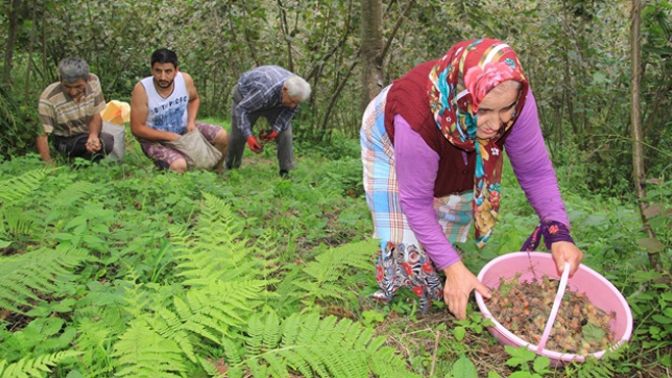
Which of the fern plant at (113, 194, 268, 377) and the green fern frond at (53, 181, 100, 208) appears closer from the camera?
the fern plant at (113, 194, 268, 377)

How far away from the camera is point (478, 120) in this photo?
6.67 feet

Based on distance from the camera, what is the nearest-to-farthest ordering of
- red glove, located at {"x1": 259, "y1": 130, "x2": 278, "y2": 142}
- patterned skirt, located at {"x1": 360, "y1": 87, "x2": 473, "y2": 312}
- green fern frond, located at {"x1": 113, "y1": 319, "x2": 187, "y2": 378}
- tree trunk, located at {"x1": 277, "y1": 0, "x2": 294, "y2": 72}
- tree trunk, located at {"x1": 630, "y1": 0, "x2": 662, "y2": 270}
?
1. green fern frond, located at {"x1": 113, "y1": 319, "x2": 187, "y2": 378}
2. tree trunk, located at {"x1": 630, "y1": 0, "x2": 662, "y2": 270}
3. patterned skirt, located at {"x1": 360, "y1": 87, "x2": 473, "y2": 312}
4. red glove, located at {"x1": 259, "y1": 130, "x2": 278, "y2": 142}
5. tree trunk, located at {"x1": 277, "y1": 0, "x2": 294, "y2": 72}

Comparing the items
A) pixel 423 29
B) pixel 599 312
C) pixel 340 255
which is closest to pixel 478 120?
pixel 340 255

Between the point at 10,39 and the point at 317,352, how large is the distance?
5.59 m

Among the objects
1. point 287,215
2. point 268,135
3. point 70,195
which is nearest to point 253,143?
point 268,135

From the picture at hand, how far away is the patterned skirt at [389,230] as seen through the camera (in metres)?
2.67

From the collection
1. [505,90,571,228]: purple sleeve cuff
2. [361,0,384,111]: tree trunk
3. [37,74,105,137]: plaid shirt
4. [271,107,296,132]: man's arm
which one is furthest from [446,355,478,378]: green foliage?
[37,74,105,137]: plaid shirt

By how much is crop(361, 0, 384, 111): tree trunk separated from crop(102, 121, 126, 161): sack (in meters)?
2.68

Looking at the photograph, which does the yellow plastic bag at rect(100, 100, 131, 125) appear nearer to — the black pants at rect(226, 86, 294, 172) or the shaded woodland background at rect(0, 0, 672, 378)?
the shaded woodland background at rect(0, 0, 672, 378)

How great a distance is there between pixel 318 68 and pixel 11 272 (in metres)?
6.25

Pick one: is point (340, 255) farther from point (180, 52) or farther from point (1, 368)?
point (180, 52)

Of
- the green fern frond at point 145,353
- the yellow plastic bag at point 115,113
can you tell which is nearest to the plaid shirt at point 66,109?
the yellow plastic bag at point 115,113

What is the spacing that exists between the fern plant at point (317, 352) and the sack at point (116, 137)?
14.0 ft

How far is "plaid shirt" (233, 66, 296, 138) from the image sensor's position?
5.40 metres
